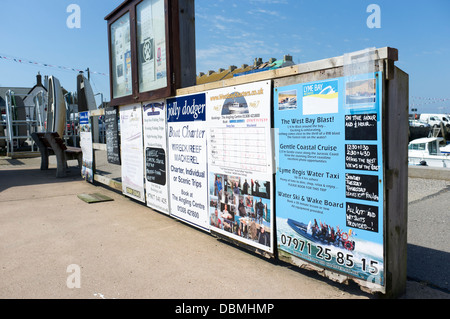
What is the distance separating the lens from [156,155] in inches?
221

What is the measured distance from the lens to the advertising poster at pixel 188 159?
449 centimetres

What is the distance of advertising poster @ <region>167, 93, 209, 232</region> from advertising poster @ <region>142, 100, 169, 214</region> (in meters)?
0.16

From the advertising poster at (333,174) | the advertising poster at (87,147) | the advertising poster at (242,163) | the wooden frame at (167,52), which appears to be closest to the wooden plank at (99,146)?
the advertising poster at (87,147)

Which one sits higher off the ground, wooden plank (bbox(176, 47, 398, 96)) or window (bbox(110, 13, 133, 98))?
window (bbox(110, 13, 133, 98))

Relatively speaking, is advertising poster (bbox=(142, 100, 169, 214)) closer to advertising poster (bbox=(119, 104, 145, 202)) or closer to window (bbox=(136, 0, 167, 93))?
→ advertising poster (bbox=(119, 104, 145, 202))

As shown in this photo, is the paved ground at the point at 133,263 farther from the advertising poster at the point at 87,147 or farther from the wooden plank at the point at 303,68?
the advertising poster at the point at 87,147

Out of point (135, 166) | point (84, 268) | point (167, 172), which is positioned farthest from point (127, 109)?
point (84, 268)

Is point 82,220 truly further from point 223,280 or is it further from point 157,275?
point 223,280

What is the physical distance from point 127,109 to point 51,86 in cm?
751

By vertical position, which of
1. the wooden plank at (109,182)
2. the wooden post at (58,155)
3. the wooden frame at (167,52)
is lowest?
the wooden plank at (109,182)

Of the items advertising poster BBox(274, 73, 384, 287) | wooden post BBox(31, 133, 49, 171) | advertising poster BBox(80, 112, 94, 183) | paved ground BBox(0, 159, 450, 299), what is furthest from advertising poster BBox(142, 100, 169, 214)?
wooden post BBox(31, 133, 49, 171)

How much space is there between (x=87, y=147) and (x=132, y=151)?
2.87 metres

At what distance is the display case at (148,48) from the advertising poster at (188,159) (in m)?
0.46

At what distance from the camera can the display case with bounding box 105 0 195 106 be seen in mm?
5117
